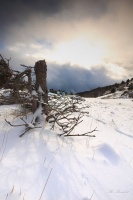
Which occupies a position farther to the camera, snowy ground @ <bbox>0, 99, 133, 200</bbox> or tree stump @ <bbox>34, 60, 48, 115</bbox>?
tree stump @ <bbox>34, 60, 48, 115</bbox>

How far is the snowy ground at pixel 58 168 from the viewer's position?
2.52m

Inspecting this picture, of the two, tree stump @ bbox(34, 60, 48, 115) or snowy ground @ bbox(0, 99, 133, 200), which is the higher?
tree stump @ bbox(34, 60, 48, 115)

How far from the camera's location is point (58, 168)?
2.99 m

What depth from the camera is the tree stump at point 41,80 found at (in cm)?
433

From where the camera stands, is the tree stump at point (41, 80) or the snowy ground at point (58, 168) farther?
the tree stump at point (41, 80)

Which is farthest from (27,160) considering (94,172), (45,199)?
(94,172)

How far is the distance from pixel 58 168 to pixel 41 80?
6.63 ft

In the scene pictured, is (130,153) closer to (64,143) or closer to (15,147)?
(64,143)

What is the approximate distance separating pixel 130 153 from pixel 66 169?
77.6 inches

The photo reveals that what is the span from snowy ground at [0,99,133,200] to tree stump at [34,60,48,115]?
63 cm

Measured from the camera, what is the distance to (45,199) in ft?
7.80

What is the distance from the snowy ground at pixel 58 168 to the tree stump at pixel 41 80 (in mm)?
631

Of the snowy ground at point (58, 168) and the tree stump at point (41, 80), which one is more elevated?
the tree stump at point (41, 80)

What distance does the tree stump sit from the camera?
433 centimetres
